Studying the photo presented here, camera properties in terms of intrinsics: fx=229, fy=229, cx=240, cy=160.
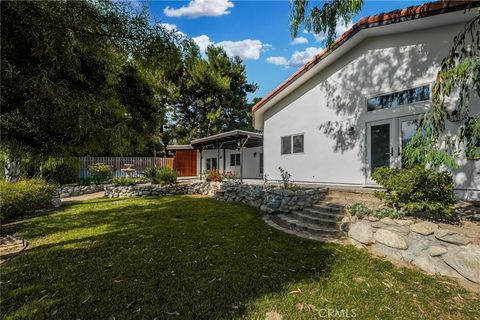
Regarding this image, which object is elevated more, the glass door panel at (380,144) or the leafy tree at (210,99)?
the leafy tree at (210,99)

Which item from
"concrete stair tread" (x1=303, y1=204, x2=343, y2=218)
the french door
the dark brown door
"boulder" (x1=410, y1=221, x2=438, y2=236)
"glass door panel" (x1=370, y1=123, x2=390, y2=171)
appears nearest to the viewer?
"boulder" (x1=410, y1=221, x2=438, y2=236)

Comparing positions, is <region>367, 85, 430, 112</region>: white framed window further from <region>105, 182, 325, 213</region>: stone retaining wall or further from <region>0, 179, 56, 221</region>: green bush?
<region>0, 179, 56, 221</region>: green bush

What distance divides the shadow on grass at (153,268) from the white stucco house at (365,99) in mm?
4457

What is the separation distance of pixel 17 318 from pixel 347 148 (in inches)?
363

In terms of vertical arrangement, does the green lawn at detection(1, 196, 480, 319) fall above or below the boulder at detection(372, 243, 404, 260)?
below

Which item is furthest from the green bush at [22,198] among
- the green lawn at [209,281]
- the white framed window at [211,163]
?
the white framed window at [211,163]

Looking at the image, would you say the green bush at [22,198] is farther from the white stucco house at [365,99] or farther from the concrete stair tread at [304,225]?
the white stucco house at [365,99]

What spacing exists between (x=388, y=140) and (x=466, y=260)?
4755 mm

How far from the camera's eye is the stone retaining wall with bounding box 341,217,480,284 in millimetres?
3648

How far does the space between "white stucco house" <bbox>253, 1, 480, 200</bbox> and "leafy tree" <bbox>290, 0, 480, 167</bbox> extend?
6.02ft

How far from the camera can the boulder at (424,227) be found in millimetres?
4223

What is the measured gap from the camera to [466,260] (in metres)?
3.61

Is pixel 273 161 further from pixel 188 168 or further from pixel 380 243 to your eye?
pixel 188 168

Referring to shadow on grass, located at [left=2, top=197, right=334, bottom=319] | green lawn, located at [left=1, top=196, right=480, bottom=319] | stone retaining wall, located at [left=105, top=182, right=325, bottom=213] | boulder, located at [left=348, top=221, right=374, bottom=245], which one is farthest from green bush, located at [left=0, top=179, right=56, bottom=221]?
boulder, located at [left=348, top=221, right=374, bottom=245]
